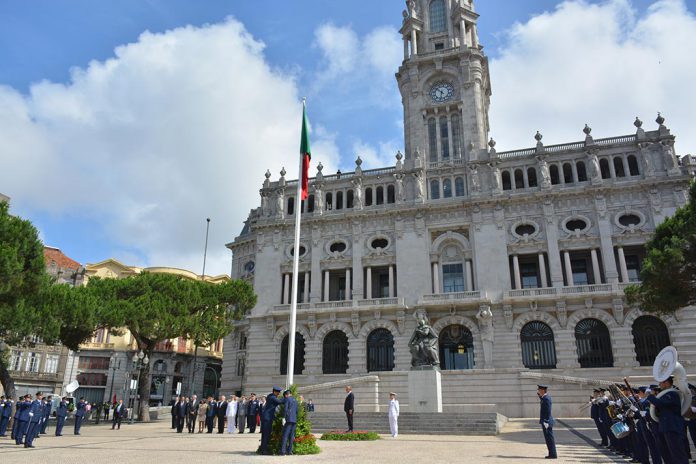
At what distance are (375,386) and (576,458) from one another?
22045mm

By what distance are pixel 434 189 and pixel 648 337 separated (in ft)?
65.7

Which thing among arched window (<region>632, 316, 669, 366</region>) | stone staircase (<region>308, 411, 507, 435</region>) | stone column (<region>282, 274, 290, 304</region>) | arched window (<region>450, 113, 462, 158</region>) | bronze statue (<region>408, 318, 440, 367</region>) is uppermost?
arched window (<region>450, 113, 462, 158</region>)

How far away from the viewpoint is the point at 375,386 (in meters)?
35.6

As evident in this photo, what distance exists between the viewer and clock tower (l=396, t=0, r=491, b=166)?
162ft

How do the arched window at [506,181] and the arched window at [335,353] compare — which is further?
the arched window at [506,181]

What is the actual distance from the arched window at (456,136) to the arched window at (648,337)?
2052cm

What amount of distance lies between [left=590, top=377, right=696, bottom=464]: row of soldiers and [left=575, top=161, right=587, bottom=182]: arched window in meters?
30.4

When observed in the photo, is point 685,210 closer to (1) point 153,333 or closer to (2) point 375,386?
(2) point 375,386

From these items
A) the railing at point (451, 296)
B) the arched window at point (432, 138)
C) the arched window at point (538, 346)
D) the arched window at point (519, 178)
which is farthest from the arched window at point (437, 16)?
the arched window at point (538, 346)

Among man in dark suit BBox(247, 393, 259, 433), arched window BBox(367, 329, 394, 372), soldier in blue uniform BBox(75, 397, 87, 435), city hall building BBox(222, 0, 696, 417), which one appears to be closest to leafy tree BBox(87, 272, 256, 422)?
city hall building BBox(222, 0, 696, 417)

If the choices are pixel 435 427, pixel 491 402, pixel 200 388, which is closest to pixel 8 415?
pixel 435 427

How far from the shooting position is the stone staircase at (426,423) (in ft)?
79.8

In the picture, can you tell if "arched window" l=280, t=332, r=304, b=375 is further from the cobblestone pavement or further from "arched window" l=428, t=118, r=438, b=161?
the cobblestone pavement

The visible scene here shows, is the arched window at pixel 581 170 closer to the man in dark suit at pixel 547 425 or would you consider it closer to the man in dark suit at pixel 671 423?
the man in dark suit at pixel 547 425
